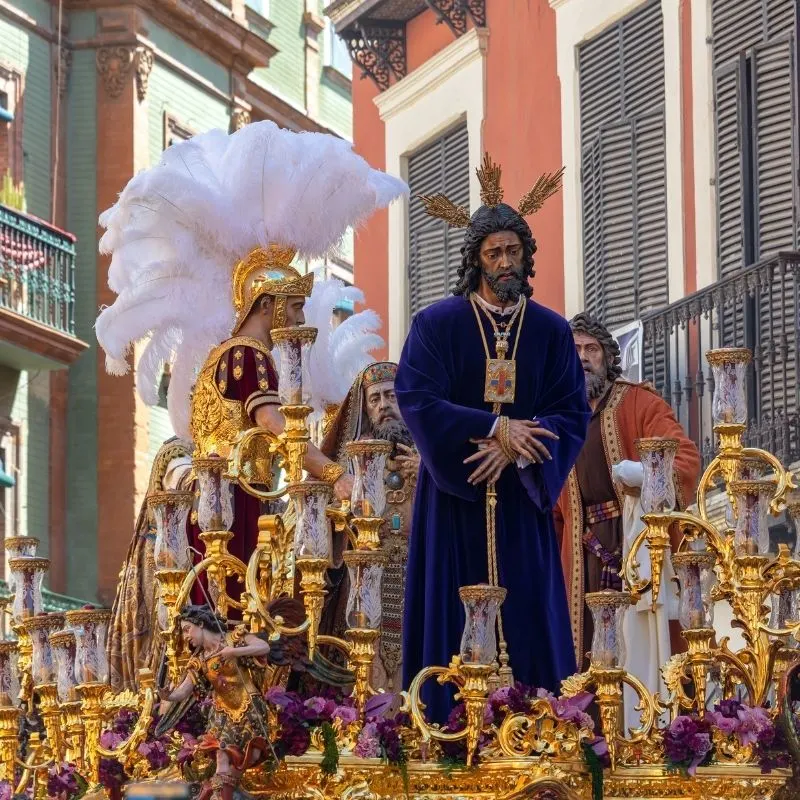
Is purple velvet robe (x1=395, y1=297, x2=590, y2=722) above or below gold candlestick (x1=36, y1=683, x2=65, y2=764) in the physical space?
above

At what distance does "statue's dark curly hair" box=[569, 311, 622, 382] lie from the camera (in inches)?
393

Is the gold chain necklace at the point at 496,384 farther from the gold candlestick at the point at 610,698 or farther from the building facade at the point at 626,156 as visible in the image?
the building facade at the point at 626,156

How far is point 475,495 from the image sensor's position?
8344mm

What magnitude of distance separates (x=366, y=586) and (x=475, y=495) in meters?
0.49

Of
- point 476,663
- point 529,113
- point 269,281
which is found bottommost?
point 476,663

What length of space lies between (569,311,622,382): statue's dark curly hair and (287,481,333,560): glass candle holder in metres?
1.96

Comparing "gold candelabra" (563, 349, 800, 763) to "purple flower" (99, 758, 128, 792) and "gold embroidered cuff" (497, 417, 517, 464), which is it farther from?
"purple flower" (99, 758, 128, 792)

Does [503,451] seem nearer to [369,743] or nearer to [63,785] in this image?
[369,743]

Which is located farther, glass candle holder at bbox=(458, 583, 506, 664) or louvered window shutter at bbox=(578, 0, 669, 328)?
louvered window shutter at bbox=(578, 0, 669, 328)

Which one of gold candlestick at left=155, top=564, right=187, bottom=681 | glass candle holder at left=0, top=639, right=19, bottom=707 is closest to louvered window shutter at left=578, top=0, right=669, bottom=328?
glass candle holder at left=0, top=639, right=19, bottom=707

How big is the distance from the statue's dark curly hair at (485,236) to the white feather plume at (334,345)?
88.8 inches

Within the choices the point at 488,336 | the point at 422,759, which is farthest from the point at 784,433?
the point at 422,759

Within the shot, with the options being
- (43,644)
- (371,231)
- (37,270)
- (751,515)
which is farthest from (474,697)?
(37,270)

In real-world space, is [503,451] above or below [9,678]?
above
